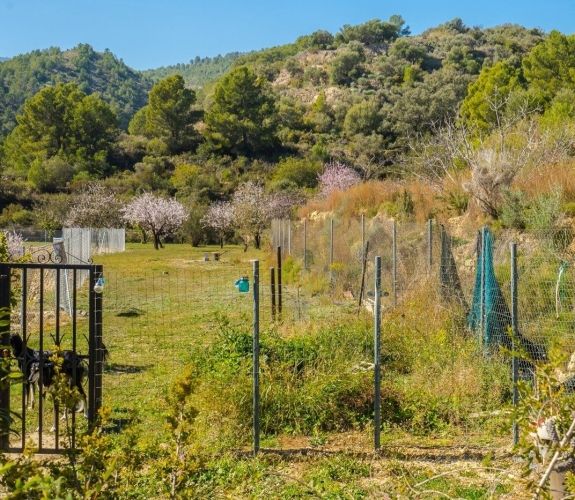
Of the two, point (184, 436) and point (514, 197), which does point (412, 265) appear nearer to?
point (514, 197)

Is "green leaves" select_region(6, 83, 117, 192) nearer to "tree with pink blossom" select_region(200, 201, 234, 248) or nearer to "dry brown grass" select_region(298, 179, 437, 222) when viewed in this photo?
"tree with pink blossom" select_region(200, 201, 234, 248)

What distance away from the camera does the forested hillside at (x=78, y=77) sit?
114 m

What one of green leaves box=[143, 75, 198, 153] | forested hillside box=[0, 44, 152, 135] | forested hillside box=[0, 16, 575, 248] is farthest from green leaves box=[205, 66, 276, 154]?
forested hillside box=[0, 44, 152, 135]

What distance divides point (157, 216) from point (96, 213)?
23.8 feet

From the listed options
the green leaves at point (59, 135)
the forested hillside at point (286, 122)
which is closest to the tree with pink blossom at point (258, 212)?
the forested hillside at point (286, 122)

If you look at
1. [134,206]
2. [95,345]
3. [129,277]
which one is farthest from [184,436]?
[134,206]

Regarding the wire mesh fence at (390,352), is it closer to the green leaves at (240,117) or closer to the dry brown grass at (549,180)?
the dry brown grass at (549,180)

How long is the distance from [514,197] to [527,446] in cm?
1093

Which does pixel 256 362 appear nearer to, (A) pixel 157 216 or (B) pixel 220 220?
(A) pixel 157 216

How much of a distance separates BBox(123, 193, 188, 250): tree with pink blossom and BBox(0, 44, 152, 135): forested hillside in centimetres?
6428

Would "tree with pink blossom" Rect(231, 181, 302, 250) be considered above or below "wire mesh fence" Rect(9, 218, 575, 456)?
above

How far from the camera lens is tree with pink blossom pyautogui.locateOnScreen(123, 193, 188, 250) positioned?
4100 cm

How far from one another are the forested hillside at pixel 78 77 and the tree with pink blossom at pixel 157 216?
64.3 meters

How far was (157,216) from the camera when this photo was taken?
134ft
